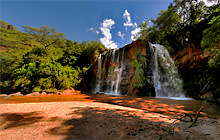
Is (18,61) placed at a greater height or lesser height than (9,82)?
greater

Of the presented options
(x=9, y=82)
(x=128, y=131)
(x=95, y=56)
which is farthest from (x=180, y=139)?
(x=9, y=82)

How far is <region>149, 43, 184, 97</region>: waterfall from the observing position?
24.6ft

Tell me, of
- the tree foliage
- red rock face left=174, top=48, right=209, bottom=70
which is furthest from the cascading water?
the tree foliage

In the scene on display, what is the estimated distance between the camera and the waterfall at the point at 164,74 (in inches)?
295

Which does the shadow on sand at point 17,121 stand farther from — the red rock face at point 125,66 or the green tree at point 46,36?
the green tree at point 46,36

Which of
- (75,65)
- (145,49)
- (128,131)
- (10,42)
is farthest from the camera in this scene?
(10,42)

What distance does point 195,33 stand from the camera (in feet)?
25.8

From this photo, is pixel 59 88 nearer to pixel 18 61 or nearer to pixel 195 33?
pixel 18 61

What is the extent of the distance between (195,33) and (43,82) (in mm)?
16132

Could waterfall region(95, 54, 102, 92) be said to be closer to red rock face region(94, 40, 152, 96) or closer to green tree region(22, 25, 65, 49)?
red rock face region(94, 40, 152, 96)

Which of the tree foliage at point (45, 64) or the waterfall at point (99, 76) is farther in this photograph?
the waterfall at point (99, 76)

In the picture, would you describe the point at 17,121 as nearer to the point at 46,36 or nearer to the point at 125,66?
the point at 125,66

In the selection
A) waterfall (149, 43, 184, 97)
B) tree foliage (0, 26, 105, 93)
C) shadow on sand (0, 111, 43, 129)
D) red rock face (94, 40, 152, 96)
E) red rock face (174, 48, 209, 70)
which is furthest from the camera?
tree foliage (0, 26, 105, 93)

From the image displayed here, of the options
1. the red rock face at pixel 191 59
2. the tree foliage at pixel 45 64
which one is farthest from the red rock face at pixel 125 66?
the red rock face at pixel 191 59
